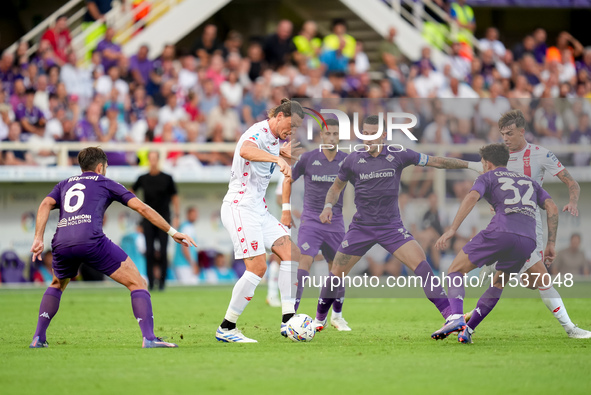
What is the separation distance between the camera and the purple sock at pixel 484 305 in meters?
9.27

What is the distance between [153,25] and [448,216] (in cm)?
1112

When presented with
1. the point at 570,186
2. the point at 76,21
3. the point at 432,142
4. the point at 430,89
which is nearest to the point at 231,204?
the point at 570,186

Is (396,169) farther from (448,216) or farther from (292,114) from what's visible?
(448,216)

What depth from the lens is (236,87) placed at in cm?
2056

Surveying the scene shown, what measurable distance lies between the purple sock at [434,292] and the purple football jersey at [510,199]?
84cm

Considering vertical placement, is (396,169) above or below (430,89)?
below

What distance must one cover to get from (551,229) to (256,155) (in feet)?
10.9

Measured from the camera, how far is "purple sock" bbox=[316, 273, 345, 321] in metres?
10.3

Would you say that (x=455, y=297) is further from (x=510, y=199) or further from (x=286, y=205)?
(x=286, y=205)

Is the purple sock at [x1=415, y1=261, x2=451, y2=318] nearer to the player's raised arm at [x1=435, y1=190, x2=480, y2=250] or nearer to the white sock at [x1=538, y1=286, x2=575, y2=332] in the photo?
the player's raised arm at [x1=435, y1=190, x2=480, y2=250]

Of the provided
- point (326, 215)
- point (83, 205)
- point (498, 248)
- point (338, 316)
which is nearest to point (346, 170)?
point (326, 215)

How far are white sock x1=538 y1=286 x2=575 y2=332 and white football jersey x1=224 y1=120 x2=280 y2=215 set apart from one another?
3.19 meters

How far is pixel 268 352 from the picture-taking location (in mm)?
8492

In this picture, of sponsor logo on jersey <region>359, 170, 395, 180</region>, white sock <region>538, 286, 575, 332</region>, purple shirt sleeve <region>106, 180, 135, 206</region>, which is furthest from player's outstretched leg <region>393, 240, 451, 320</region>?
purple shirt sleeve <region>106, 180, 135, 206</region>
